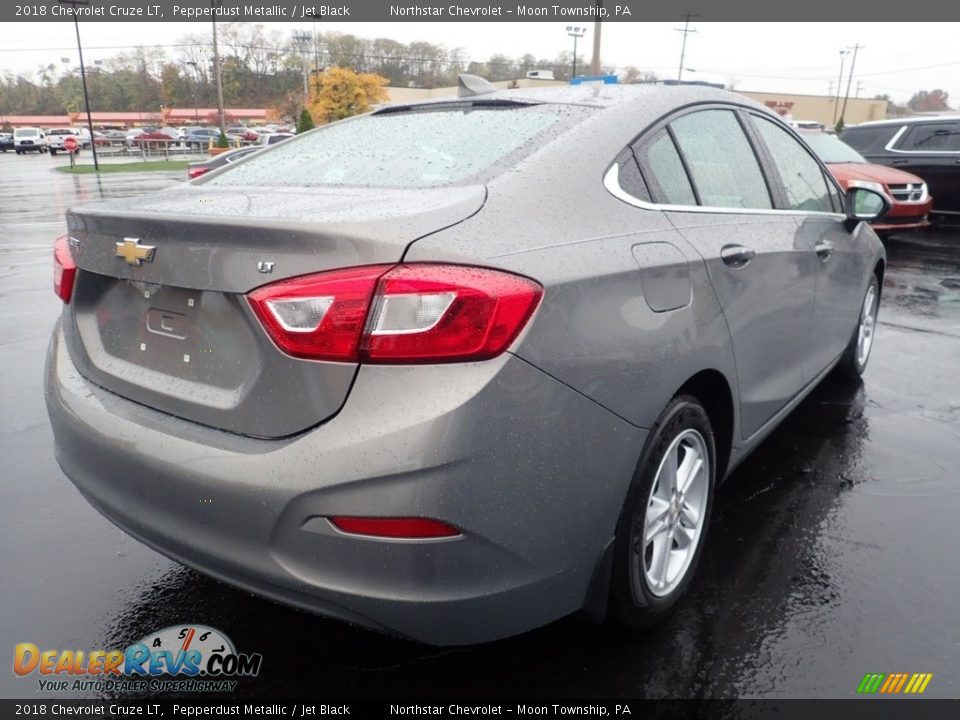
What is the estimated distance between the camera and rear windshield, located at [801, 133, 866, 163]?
10609mm

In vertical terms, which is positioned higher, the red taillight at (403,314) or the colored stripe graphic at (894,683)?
the red taillight at (403,314)

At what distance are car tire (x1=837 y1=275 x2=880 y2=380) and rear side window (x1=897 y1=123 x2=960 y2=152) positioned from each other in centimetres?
909

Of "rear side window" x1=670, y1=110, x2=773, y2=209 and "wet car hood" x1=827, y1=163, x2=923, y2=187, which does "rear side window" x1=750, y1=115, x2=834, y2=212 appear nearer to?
"rear side window" x1=670, y1=110, x2=773, y2=209

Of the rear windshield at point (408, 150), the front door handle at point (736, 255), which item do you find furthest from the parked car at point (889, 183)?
the rear windshield at point (408, 150)

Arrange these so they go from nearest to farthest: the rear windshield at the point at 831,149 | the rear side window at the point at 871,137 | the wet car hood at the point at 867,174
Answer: the wet car hood at the point at 867,174 → the rear windshield at the point at 831,149 → the rear side window at the point at 871,137

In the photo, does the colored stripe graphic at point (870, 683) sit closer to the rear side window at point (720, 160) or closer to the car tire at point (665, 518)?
the car tire at point (665, 518)

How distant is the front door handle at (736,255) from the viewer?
2447mm

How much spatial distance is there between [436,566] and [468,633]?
23 cm

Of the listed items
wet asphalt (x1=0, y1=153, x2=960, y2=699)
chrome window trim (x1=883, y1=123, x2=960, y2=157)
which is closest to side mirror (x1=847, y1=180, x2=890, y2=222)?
wet asphalt (x1=0, y1=153, x2=960, y2=699)

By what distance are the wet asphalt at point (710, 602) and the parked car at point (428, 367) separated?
0.70 feet

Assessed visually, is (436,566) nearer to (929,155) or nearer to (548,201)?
(548,201)

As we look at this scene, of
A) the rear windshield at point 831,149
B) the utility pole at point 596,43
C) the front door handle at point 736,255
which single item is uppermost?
the utility pole at point 596,43

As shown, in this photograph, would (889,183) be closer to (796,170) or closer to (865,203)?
(865,203)

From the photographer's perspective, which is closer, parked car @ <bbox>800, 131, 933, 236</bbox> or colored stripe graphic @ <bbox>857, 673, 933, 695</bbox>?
colored stripe graphic @ <bbox>857, 673, 933, 695</bbox>
